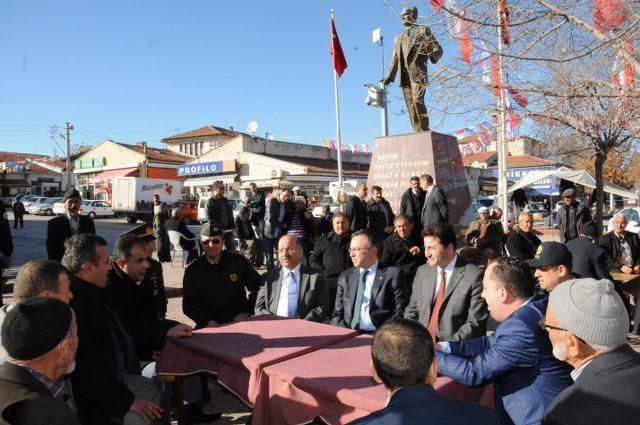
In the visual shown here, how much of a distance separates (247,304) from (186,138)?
4992 cm

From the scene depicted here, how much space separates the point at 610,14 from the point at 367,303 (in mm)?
3990

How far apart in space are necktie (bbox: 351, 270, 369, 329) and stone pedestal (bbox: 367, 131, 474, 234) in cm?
470

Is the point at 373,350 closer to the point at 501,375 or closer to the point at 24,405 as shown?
the point at 501,375

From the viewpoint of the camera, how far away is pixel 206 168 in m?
38.9

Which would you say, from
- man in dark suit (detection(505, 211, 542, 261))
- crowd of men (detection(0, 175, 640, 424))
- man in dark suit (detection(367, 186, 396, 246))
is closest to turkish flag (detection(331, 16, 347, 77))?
man in dark suit (detection(367, 186, 396, 246))

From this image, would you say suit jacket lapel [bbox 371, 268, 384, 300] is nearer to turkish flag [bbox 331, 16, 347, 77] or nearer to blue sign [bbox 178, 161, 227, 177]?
turkish flag [bbox 331, 16, 347, 77]

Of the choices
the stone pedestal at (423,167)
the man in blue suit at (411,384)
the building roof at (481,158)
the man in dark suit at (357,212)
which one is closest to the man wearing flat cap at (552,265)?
the man in blue suit at (411,384)

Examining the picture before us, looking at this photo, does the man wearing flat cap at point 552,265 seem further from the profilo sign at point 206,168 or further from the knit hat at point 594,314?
the profilo sign at point 206,168

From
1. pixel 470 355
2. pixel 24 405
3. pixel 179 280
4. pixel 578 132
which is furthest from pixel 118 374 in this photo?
pixel 578 132

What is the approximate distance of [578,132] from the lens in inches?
367

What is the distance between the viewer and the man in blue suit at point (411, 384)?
1.53m

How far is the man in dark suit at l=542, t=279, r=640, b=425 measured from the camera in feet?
4.91

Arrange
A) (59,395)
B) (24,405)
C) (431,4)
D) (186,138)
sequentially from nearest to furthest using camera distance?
(24,405) < (59,395) < (431,4) < (186,138)

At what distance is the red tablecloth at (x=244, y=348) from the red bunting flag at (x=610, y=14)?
4299mm
